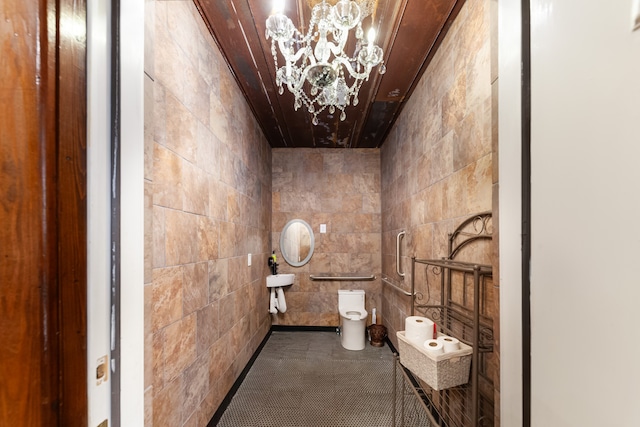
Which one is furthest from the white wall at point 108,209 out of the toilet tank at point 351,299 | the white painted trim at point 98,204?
the toilet tank at point 351,299

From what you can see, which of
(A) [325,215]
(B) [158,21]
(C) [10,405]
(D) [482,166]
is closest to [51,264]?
(C) [10,405]

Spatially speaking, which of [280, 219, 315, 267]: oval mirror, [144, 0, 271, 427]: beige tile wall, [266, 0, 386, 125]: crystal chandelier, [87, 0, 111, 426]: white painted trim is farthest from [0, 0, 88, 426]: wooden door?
[280, 219, 315, 267]: oval mirror

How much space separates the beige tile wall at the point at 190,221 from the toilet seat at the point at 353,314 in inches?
45.5

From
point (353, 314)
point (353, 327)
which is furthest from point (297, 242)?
point (353, 327)

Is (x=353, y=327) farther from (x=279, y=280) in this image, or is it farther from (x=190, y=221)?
(x=190, y=221)

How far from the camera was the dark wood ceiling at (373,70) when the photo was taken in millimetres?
1517

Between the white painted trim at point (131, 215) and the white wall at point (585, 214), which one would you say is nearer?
the white wall at point (585, 214)

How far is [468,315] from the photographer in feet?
4.68

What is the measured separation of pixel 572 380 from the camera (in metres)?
0.47

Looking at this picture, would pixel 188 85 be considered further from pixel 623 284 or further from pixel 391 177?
pixel 391 177

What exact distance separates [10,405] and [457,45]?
6.93ft

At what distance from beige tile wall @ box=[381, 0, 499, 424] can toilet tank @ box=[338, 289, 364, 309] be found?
58 centimetres

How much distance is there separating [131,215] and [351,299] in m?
3.13

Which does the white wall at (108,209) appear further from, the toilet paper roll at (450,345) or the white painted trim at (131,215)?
the toilet paper roll at (450,345)
